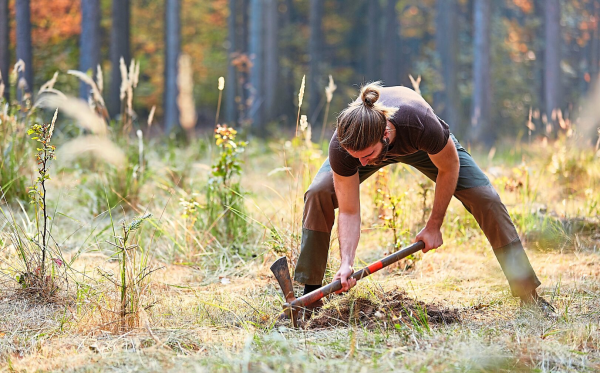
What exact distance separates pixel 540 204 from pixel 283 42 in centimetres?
1907

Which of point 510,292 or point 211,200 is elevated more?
point 211,200

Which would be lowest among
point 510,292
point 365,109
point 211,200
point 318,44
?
point 510,292

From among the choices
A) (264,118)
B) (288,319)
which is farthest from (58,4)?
(288,319)

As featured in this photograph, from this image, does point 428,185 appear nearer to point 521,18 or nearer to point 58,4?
point 58,4

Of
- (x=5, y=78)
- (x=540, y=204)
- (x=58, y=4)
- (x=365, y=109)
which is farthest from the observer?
(x=58, y=4)

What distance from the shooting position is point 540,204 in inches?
213

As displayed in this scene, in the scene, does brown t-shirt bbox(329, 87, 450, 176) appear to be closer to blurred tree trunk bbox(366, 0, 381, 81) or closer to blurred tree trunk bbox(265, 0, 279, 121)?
blurred tree trunk bbox(265, 0, 279, 121)

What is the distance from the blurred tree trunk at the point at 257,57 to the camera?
46.6 feet

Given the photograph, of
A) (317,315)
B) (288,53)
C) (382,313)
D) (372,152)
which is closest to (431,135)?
(372,152)

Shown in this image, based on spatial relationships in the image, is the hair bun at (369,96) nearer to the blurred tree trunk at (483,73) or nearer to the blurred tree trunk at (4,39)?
the blurred tree trunk at (4,39)

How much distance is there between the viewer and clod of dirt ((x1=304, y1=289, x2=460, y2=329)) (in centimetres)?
306

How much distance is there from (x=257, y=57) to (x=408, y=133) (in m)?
11.6

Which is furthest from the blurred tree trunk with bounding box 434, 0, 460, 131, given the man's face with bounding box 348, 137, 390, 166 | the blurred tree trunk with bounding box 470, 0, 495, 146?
the man's face with bounding box 348, 137, 390, 166

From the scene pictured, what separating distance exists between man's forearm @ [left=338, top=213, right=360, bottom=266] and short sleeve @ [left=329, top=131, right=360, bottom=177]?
24 centimetres
